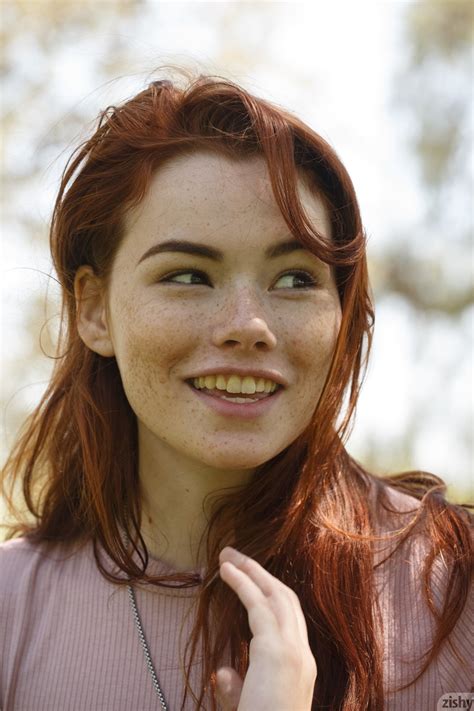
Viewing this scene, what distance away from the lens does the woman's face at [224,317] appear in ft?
6.91

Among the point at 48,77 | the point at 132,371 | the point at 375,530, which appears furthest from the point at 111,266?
the point at 48,77

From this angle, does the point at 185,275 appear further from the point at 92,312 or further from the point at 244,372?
the point at 92,312

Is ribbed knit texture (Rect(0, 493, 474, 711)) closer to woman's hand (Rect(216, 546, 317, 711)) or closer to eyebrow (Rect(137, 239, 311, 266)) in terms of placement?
woman's hand (Rect(216, 546, 317, 711))

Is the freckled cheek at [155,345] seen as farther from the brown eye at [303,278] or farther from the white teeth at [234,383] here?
the brown eye at [303,278]

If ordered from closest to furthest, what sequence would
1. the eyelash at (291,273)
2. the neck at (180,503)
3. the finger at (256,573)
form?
the finger at (256,573) → the eyelash at (291,273) → the neck at (180,503)

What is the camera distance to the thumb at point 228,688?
6.32 feet

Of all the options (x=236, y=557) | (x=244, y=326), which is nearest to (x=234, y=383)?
(x=244, y=326)

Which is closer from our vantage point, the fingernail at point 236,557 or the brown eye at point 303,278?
the fingernail at point 236,557

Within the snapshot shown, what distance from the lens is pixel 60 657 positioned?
2.29m

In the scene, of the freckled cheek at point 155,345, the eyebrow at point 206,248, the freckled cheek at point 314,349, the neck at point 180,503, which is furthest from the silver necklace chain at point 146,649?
the eyebrow at point 206,248

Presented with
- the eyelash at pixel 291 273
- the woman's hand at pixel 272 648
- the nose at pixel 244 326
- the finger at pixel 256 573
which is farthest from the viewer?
the eyelash at pixel 291 273

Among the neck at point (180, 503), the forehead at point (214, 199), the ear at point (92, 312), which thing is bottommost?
the neck at point (180, 503)

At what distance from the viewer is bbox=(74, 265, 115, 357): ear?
244cm

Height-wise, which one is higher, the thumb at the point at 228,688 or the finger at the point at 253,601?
the finger at the point at 253,601
